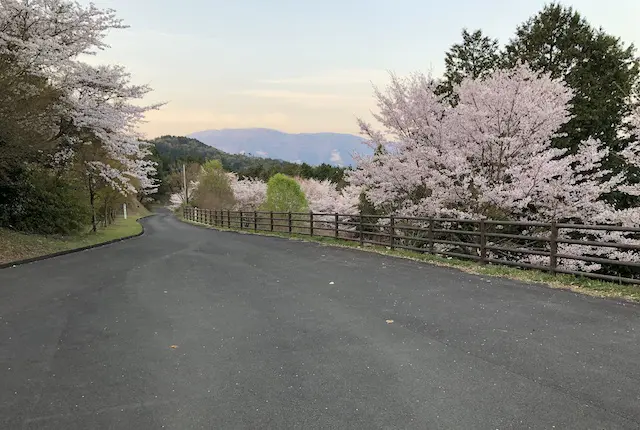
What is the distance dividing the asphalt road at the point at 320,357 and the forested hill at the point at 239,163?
59.0 metres

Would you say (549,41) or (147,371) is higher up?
(549,41)

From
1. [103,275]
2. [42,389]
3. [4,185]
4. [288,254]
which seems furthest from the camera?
[4,185]

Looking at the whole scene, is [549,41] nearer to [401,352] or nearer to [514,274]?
[514,274]

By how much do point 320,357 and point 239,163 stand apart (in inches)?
6016

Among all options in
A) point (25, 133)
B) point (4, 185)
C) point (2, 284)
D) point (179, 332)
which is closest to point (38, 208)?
point (4, 185)

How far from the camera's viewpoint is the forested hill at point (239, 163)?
81.9 m

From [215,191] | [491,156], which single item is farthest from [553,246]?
[215,191]

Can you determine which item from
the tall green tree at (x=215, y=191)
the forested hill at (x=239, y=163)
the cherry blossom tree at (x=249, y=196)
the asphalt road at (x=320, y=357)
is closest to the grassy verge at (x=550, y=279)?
the asphalt road at (x=320, y=357)

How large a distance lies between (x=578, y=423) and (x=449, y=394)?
0.92m

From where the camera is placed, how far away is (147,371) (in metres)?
4.34

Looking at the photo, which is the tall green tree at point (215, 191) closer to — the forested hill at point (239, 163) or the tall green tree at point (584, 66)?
the forested hill at point (239, 163)

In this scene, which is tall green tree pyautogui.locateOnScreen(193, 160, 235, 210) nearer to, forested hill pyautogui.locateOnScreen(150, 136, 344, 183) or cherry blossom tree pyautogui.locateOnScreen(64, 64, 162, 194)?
forested hill pyautogui.locateOnScreen(150, 136, 344, 183)

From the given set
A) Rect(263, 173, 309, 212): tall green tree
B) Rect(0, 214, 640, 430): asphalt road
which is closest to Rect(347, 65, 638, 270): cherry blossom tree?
Rect(0, 214, 640, 430): asphalt road

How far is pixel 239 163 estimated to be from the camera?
504ft
